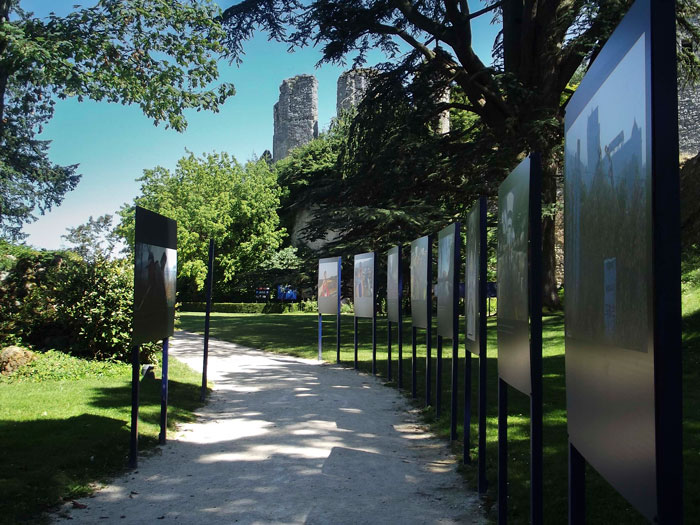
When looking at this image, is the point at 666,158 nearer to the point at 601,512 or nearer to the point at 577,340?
the point at 577,340

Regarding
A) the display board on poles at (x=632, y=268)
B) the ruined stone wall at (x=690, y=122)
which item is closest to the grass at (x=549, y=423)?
the display board on poles at (x=632, y=268)

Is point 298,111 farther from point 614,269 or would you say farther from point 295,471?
point 614,269

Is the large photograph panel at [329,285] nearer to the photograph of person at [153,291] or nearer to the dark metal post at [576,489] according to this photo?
the photograph of person at [153,291]

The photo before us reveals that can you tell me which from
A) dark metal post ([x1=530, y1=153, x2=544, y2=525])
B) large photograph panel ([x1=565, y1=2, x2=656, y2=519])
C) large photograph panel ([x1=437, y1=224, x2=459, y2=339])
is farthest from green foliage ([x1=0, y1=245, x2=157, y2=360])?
large photograph panel ([x1=565, y1=2, x2=656, y2=519])

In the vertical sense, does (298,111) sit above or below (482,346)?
above

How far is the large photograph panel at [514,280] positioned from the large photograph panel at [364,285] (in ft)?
26.6

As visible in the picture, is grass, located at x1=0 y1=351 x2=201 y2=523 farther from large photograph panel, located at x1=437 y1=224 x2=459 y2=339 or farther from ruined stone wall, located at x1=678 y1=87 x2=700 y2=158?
ruined stone wall, located at x1=678 y1=87 x2=700 y2=158

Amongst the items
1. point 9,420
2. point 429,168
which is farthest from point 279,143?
point 9,420

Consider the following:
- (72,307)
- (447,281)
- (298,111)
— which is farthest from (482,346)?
(298,111)

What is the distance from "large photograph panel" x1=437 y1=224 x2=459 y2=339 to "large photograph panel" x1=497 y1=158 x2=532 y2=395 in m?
2.74

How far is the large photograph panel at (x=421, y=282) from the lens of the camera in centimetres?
891

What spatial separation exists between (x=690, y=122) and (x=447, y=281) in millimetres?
30149

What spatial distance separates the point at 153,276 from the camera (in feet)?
20.4

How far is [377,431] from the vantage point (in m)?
6.96
